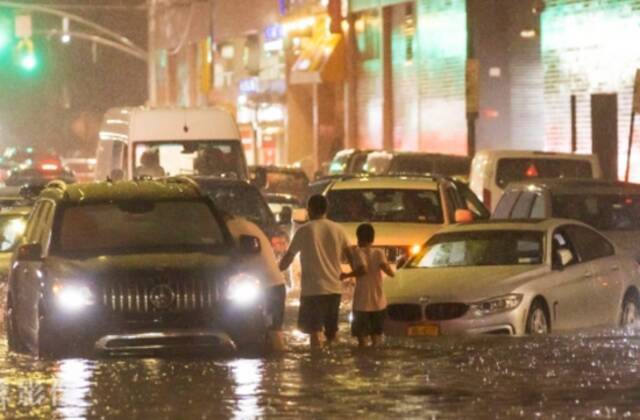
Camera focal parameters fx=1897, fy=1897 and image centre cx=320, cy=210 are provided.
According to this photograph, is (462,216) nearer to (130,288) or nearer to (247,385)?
(130,288)

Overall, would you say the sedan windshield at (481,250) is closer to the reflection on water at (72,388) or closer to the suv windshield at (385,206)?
the suv windshield at (385,206)

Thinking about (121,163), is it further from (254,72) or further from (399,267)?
(254,72)

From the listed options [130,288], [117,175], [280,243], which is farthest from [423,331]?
[117,175]

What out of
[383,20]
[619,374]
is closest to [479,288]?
[619,374]

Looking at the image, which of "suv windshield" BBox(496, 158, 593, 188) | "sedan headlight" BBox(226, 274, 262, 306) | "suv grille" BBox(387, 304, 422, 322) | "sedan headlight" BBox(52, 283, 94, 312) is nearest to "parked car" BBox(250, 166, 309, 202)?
"suv windshield" BBox(496, 158, 593, 188)

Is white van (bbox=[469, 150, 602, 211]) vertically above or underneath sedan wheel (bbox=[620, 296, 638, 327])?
above

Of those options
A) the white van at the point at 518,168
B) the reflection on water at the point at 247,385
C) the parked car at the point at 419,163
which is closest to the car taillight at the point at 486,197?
the white van at the point at 518,168

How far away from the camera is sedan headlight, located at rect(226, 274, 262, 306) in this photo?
15383 millimetres

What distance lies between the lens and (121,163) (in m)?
30.8

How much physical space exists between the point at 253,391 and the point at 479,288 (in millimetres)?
4962

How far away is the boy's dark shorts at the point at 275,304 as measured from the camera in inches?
619

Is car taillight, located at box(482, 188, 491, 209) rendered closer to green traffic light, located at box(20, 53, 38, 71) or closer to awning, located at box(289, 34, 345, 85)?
green traffic light, located at box(20, 53, 38, 71)

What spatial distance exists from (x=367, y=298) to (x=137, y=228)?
7.02 ft

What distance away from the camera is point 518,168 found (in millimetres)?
30656
